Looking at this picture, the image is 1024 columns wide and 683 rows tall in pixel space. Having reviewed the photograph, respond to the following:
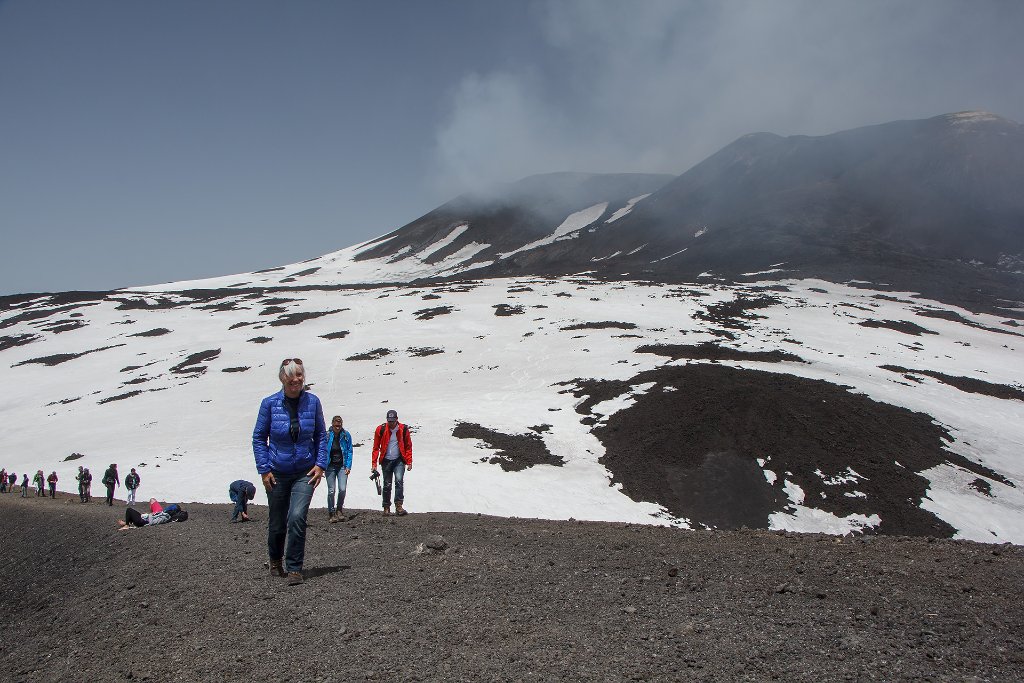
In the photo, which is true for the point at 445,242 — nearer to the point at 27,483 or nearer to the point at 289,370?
the point at 27,483

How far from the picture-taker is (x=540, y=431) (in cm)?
3366

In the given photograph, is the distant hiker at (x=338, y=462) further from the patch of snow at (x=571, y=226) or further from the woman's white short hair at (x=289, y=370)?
the patch of snow at (x=571, y=226)

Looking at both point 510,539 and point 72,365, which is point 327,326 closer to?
point 72,365

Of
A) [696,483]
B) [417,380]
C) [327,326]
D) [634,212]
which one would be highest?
[634,212]

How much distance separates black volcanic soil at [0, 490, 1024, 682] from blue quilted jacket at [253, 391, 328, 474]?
1.70m

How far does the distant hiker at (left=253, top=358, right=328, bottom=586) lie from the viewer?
794 centimetres

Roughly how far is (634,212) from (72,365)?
117806mm

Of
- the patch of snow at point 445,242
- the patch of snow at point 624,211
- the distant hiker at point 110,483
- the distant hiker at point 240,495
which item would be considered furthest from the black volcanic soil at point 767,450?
the patch of snow at point 445,242

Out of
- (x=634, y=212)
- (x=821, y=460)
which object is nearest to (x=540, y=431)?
(x=821, y=460)

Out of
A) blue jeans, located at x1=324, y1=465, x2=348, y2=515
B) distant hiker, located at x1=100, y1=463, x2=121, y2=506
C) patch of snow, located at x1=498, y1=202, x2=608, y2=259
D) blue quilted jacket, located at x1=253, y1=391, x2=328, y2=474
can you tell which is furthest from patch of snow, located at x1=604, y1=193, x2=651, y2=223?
blue quilted jacket, located at x1=253, y1=391, x2=328, y2=474

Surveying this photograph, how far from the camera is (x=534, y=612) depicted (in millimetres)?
6906

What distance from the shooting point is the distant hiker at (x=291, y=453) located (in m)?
7.94

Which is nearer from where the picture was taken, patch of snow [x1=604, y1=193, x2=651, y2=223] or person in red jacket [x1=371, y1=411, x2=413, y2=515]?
person in red jacket [x1=371, y1=411, x2=413, y2=515]

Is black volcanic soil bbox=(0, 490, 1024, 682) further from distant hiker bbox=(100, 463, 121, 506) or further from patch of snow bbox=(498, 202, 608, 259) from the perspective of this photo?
patch of snow bbox=(498, 202, 608, 259)
